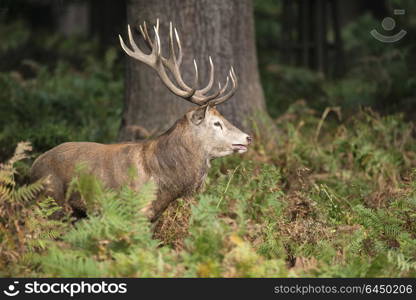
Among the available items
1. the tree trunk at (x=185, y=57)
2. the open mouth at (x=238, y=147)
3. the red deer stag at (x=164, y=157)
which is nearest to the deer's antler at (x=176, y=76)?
the red deer stag at (x=164, y=157)

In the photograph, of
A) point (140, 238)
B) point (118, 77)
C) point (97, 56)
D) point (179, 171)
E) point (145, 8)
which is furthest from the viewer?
point (97, 56)

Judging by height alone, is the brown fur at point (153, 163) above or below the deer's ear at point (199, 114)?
below

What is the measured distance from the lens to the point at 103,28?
19234 millimetres

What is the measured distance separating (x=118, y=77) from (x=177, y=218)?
816 centimetres

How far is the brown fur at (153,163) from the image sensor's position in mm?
7688

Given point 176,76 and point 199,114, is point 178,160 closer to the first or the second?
point 199,114

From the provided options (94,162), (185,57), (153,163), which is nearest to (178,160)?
(153,163)

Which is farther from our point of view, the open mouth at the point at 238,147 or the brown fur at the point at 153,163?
the open mouth at the point at 238,147

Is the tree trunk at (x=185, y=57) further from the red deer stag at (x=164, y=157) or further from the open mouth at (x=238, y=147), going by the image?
the open mouth at (x=238, y=147)

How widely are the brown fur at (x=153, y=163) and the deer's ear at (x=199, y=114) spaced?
2cm

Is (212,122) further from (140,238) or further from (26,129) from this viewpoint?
(26,129)

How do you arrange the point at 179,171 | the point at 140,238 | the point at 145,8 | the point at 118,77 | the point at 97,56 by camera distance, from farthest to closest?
the point at 97,56
the point at 118,77
the point at 145,8
the point at 179,171
the point at 140,238

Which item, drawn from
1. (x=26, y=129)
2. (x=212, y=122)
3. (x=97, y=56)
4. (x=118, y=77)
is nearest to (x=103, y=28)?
(x=97, y=56)

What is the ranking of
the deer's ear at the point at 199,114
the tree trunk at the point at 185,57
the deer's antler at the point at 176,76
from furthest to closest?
the tree trunk at the point at 185,57, the deer's antler at the point at 176,76, the deer's ear at the point at 199,114
